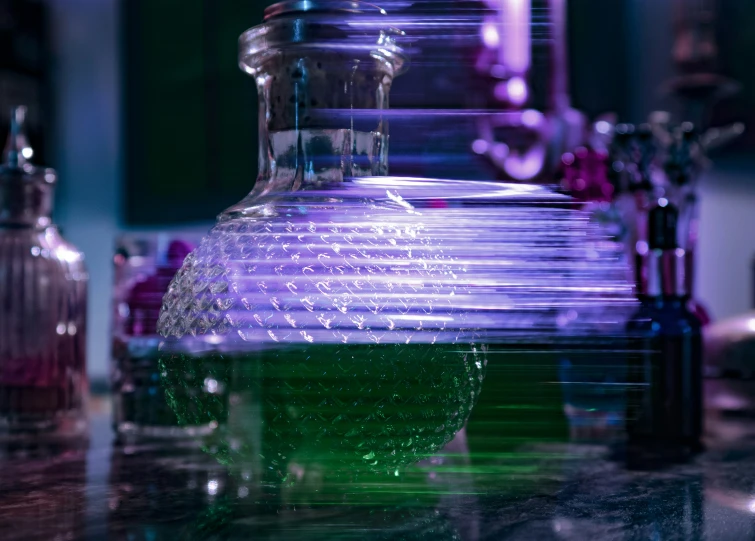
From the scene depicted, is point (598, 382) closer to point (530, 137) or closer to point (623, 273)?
point (623, 273)

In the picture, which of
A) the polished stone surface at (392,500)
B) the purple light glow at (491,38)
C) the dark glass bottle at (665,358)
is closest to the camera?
the polished stone surface at (392,500)

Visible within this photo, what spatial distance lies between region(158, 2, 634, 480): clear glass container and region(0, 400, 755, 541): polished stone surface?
2 cm

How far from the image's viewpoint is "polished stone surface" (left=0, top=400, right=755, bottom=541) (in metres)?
0.32

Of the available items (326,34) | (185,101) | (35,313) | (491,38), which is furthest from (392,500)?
(185,101)

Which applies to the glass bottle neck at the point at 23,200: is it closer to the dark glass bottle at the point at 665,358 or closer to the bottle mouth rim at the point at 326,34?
the bottle mouth rim at the point at 326,34

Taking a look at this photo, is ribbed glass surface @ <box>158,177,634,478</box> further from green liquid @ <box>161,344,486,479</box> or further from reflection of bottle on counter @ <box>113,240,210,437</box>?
reflection of bottle on counter @ <box>113,240,210,437</box>

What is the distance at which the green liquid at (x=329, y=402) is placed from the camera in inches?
13.7

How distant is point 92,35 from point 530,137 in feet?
3.11

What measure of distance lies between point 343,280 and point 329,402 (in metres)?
0.06

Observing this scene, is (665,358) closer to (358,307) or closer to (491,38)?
(358,307)

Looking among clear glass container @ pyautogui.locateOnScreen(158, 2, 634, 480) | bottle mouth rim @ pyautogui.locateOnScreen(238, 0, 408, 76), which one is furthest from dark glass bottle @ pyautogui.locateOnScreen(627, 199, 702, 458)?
bottle mouth rim @ pyautogui.locateOnScreen(238, 0, 408, 76)

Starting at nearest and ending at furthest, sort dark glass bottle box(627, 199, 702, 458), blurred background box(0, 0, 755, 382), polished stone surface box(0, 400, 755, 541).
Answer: polished stone surface box(0, 400, 755, 541)
dark glass bottle box(627, 199, 702, 458)
blurred background box(0, 0, 755, 382)

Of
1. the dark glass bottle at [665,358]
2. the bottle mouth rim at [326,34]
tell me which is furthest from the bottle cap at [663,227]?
the bottle mouth rim at [326,34]

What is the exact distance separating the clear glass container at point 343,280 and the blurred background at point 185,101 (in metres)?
0.84
